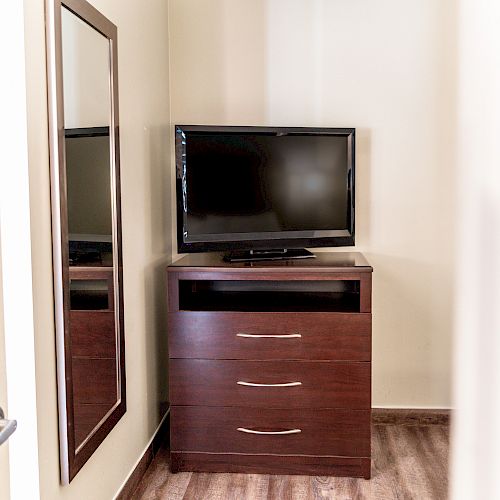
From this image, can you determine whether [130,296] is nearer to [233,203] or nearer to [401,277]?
[233,203]

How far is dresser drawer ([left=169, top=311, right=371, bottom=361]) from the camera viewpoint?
251 cm

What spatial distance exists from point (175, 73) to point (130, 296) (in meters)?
1.24

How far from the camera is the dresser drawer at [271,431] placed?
8.35 feet

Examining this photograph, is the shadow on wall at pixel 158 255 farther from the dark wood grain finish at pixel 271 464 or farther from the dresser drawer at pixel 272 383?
the dark wood grain finish at pixel 271 464

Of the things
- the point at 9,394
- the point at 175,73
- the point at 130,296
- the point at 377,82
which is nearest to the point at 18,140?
the point at 9,394

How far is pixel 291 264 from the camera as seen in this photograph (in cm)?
262

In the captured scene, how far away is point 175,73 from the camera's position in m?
3.07

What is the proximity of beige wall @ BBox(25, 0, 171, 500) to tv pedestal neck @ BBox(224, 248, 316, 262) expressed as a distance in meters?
0.35

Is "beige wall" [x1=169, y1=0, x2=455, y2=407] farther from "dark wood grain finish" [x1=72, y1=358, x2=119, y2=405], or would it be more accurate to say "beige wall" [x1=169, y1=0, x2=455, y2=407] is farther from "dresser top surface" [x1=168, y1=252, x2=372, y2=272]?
"dark wood grain finish" [x1=72, y1=358, x2=119, y2=405]

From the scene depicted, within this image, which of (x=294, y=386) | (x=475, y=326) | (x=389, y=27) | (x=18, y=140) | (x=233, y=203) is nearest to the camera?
(x=475, y=326)

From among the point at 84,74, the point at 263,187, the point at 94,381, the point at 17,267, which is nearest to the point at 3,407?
the point at 17,267

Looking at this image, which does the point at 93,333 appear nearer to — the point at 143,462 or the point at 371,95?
the point at 143,462

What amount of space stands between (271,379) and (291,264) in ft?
1.55

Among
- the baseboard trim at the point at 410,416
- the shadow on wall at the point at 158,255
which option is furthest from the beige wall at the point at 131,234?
the baseboard trim at the point at 410,416
